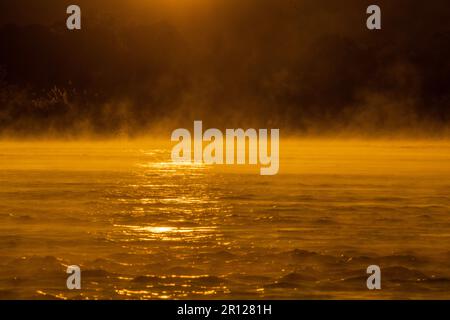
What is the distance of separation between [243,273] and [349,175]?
42.7ft

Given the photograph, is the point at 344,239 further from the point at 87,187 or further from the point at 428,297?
the point at 87,187

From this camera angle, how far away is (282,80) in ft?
183

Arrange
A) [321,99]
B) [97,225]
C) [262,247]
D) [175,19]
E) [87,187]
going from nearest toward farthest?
[262,247] → [97,225] → [87,187] → [321,99] → [175,19]

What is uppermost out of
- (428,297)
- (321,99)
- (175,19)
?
(175,19)

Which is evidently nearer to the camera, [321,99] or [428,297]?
[428,297]

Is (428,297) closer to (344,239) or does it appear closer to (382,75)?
(344,239)

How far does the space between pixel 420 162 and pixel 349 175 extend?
5.39 m

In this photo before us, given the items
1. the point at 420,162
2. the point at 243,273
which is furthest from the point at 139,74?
the point at 243,273
